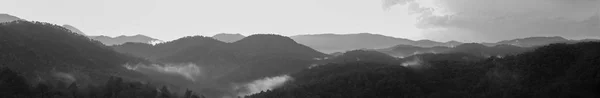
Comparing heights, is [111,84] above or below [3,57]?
below

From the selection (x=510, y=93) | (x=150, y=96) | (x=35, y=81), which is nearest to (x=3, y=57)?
(x=35, y=81)

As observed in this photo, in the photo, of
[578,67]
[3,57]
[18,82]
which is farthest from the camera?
[3,57]

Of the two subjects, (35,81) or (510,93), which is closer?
(35,81)

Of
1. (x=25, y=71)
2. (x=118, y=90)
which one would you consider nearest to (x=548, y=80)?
(x=118, y=90)

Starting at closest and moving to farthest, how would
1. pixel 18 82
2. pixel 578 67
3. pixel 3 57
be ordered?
pixel 18 82 → pixel 578 67 → pixel 3 57

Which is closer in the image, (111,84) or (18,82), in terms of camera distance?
(18,82)

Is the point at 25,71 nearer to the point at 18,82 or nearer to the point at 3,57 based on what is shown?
the point at 3,57

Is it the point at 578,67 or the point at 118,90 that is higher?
the point at 578,67

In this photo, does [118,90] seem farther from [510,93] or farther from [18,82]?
[510,93]
